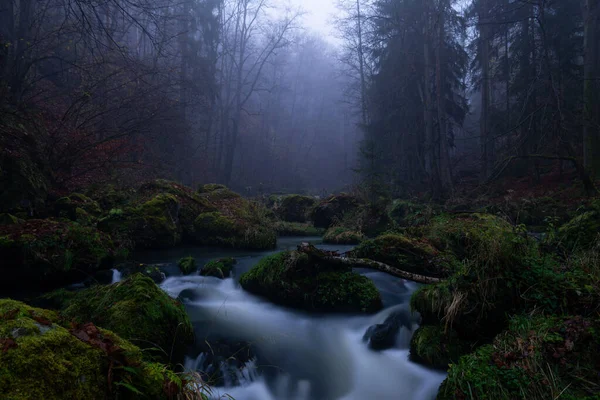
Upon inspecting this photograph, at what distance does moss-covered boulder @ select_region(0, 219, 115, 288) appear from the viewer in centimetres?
586

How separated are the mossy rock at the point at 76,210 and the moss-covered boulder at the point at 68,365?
6.68 meters

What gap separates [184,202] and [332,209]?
240 inches

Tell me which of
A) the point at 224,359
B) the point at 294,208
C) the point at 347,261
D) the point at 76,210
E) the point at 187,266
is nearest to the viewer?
the point at 224,359

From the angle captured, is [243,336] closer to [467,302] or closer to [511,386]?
[467,302]

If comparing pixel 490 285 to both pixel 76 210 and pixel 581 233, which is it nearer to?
pixel 581 233

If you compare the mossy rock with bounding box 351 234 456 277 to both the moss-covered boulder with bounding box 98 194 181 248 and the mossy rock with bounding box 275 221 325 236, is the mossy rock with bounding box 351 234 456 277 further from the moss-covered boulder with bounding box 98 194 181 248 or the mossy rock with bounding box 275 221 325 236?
the mossy rock with bounding box 275 221 325 236

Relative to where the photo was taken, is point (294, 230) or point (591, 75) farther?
point (294, 230)

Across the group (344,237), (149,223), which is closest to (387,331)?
(344,237)

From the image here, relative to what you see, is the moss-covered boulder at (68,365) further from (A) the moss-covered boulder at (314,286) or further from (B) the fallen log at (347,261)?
(B) the fallen log at (347,261)

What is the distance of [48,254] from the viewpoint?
240 inches

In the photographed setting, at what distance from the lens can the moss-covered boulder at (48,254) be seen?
5.86 m

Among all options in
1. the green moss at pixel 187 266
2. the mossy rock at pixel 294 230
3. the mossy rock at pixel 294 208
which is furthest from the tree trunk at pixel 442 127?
the green moss at pixel 187 266

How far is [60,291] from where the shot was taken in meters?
5.46

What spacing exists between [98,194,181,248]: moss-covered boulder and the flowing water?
3083mm
